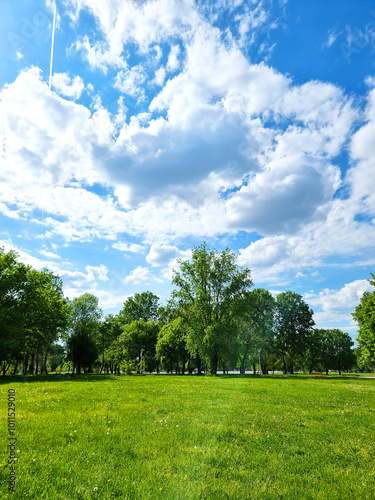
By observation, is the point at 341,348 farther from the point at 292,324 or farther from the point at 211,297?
the point at 211,297

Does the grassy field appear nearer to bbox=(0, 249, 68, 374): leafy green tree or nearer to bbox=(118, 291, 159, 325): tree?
bbox=(0, 249, 68, 374): leafy green tree

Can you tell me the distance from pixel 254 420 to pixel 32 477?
319 inches

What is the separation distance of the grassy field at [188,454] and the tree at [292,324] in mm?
60461

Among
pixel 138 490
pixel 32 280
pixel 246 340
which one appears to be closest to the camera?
pixel 138 490

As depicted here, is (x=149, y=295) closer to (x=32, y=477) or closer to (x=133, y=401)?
(x=133, y=401)

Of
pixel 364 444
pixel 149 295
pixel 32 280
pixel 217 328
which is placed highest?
pixel 149 295

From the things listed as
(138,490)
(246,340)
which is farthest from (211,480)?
(246,340)

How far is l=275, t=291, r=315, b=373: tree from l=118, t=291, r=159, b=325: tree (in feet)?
140

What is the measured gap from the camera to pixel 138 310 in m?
97.2

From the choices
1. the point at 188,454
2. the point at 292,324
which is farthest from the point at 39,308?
the point at 292,324

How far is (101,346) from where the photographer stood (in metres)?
88.6

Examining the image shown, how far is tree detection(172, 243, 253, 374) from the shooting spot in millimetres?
48344

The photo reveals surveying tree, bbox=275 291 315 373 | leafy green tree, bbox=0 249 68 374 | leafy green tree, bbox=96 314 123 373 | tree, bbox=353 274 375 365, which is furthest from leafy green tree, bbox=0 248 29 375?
tree, bbox=275 291 315 373

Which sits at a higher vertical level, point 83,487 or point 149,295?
point 149,295
